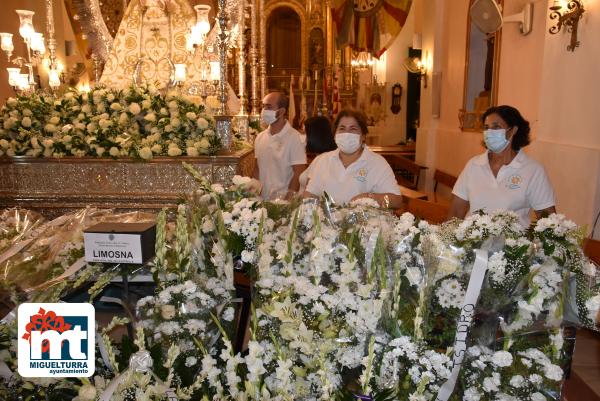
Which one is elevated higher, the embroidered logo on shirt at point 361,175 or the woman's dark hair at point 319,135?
the woman's dark hair at point 319,135

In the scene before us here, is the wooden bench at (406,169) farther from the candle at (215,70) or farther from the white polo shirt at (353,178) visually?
the white polo shirt at (353,178)

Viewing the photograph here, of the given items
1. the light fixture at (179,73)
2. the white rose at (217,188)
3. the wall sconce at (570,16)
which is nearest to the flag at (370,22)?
the wall sconce at (570,16)

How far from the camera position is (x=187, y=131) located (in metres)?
5.07

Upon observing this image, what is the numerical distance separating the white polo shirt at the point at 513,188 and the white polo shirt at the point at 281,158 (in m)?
1.71

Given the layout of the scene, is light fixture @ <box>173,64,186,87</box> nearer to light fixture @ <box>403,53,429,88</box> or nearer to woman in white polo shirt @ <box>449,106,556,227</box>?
woman in white polo shirt @ <box>449,106,556,227</box>

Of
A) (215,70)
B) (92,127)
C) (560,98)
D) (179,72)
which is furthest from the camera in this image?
(179,72)

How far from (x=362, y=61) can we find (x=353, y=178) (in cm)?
1664

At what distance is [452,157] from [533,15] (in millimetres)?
4199

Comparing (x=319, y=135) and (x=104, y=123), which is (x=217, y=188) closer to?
(x=319, y=135)

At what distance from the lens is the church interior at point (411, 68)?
498 cm

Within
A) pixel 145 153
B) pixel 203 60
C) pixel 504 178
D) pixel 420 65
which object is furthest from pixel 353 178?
pixel 420 65

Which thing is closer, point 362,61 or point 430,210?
point 430,210

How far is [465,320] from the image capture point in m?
1.51

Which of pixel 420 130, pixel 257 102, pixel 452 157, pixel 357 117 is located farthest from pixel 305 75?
pixel 357 117
